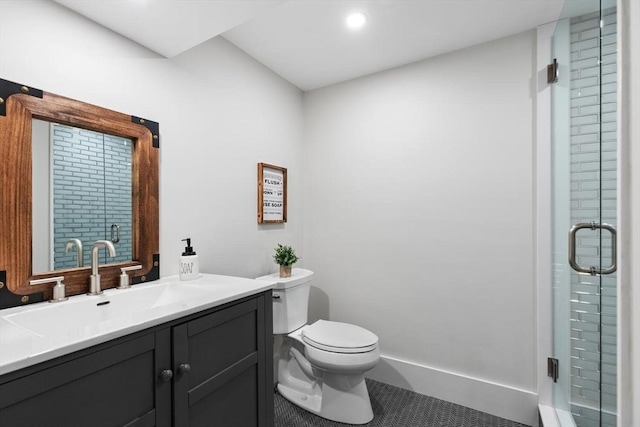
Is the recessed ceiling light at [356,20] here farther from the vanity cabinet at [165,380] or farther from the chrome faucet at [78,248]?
the chrome faucet at [78,248]

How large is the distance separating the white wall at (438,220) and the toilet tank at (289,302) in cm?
50

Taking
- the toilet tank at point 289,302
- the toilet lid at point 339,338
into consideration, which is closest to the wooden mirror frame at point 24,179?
the toilet tank at point 289,302

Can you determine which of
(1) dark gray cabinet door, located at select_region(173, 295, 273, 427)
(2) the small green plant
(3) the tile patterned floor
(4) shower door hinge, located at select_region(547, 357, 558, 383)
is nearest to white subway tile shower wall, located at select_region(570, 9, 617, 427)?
(4) shower door hinge, located at select_region(547, 357, 558, 383)

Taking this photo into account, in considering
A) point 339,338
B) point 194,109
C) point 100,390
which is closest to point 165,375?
point 100,390

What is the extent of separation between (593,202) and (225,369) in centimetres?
152

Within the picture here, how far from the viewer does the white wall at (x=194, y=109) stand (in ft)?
3.84

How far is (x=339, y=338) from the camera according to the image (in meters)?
1.88

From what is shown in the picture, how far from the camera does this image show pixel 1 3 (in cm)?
106

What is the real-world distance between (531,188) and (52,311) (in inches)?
91.1

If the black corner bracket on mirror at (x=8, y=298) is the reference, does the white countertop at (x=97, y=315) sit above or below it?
below

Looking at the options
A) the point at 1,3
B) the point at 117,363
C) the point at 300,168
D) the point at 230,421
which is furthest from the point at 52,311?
the point at 300,168

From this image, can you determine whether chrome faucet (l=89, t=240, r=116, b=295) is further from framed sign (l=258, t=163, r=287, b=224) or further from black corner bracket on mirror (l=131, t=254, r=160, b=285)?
framed sign (l=258, t=163, r=287, b=224)

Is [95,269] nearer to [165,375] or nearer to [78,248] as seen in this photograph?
[78,248]

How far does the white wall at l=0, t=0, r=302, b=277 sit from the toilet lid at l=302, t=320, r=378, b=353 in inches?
21.2
